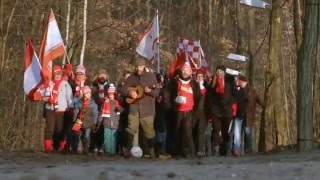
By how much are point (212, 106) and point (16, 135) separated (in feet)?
51.7

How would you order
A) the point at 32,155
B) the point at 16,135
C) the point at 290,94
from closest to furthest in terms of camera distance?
the point at 32,155 < the point at 16,135 < the point at 290,94

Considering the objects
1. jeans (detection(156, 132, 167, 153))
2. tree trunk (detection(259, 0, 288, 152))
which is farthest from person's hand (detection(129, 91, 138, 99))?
tree trunk (detection(259, 0, 288, 152))

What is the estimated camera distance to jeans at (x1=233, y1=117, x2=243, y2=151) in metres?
17.2

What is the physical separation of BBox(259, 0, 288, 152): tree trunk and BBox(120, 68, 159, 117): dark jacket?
502 cm

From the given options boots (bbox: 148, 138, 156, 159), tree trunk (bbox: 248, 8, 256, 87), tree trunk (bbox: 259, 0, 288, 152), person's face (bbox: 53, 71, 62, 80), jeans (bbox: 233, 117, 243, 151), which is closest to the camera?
boots (bbox: 148, 138, 156, 159)

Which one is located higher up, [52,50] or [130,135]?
[52,50]

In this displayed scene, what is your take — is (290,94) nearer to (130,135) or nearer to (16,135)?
(16,135)

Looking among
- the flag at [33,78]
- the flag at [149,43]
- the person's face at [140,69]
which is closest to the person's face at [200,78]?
the person's face at [140,69]

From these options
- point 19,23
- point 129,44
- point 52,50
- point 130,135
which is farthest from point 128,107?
point 129,44

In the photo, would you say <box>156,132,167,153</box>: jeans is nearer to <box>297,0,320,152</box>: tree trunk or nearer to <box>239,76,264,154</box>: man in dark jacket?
<box>239,76,264,154</box>: man in dark jacket

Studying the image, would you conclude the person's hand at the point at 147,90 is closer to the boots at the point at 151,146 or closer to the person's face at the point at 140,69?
the person's face at the point at 140,69

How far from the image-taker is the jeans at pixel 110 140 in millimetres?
17547

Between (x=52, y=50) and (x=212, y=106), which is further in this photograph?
(x=52, y=50)

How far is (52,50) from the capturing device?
19.4 metres
